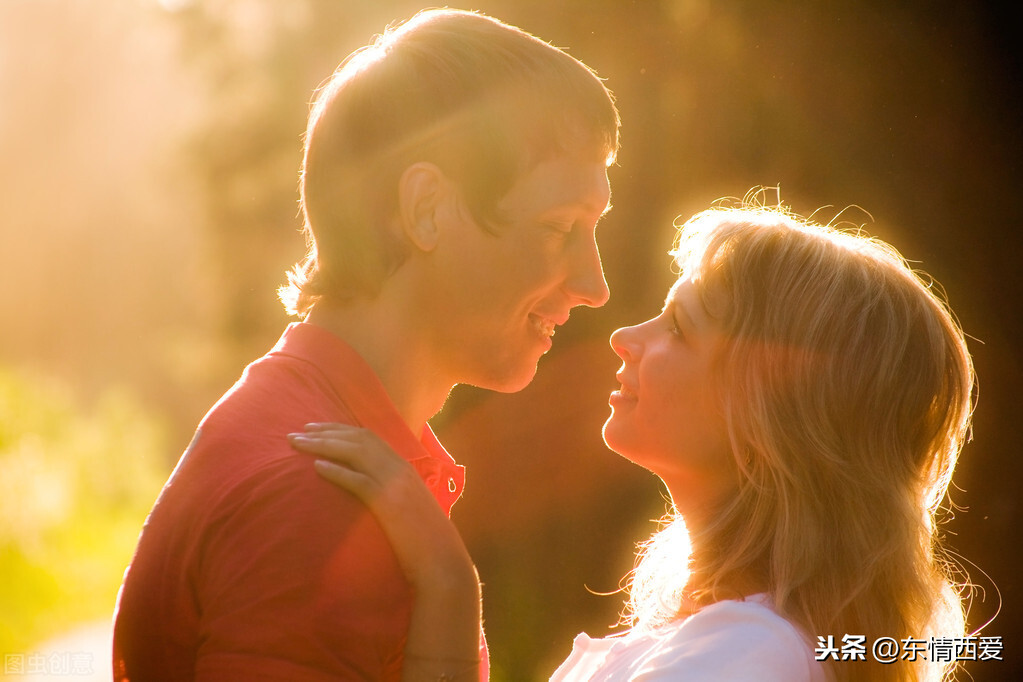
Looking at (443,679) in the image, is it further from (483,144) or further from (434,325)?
(483,144)

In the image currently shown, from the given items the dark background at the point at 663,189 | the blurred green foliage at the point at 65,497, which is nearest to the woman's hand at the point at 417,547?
the dark background at the point at 663,189

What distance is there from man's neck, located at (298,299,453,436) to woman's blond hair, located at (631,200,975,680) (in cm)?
75

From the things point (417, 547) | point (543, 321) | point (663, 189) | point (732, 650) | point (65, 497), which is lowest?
point (732, 650)

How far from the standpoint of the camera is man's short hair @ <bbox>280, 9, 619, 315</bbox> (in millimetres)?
2215

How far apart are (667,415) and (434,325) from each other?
637 millimetres

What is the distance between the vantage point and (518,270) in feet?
7.43

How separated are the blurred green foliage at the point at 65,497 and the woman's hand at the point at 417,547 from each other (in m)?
6.67

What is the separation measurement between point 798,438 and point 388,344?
0.99 metres

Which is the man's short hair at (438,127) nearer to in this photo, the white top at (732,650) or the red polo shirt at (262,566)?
the red polo shirt at (262,566)

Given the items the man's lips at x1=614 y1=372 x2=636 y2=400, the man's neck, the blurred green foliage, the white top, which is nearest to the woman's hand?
the man's neck

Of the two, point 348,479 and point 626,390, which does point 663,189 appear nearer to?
point 626,390

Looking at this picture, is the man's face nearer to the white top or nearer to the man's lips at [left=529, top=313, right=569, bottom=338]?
the man's lips at [left=529, top=313, right=569, bottom=338]

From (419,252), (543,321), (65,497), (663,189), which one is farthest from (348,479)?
(65,497)

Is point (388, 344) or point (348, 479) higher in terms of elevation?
point (388, 344)
